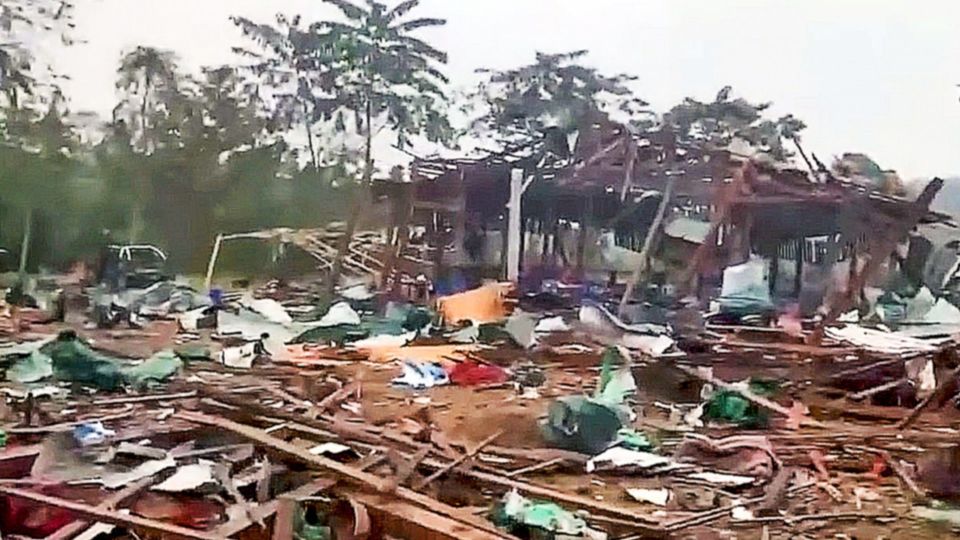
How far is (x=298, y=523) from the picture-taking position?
167 cm

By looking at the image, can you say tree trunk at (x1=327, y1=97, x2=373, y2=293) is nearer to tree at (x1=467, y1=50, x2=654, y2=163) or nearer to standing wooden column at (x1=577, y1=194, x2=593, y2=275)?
tree at (x1=467, y1=50, x2=654, y2=163)

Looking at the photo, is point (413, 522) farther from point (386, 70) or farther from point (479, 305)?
point (386, 70)

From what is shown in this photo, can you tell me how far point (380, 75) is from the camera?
1849 mm

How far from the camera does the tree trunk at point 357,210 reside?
1.84 meters

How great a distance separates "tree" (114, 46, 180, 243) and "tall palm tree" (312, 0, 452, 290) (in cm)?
25

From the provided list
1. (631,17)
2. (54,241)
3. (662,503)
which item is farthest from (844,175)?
(54,241)

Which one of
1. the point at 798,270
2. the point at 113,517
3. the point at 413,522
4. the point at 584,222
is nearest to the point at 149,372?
the point at 113,517

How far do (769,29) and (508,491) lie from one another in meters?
0.74

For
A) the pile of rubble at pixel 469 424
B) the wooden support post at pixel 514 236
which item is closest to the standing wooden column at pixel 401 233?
the pile of rubble at pixel 469 424

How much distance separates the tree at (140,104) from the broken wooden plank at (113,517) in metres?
0.40

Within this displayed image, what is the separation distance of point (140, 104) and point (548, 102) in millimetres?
604

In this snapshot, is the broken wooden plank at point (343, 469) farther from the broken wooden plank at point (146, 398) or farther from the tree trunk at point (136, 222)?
the tree trunk at point (136, 222)

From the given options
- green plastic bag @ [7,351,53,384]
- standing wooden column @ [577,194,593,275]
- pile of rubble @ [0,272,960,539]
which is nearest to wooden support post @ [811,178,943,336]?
pile of rubble @ [0,272,960,539]

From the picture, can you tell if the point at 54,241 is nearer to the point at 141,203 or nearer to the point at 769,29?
the point at 141,203
